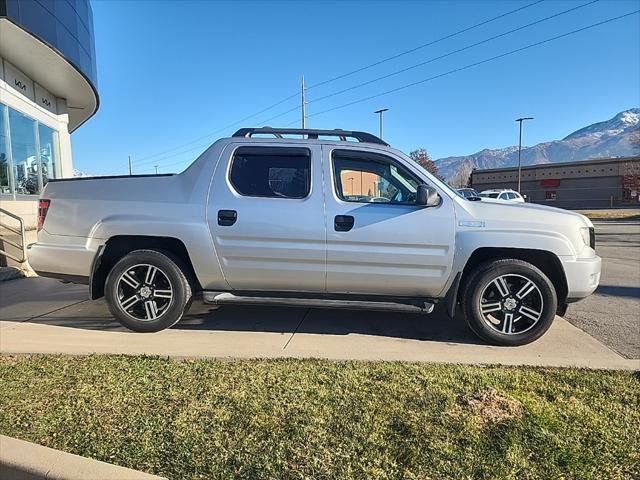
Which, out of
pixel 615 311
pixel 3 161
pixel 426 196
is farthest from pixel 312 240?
pixel 3 161

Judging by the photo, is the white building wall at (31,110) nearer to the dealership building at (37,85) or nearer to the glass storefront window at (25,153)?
the dealership building at (37,85)

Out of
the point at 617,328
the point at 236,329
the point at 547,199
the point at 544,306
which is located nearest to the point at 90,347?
→ the point at 236,329

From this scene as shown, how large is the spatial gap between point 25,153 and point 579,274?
669 inches

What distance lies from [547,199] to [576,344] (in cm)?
5639

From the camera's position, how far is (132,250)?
5004 millimetres

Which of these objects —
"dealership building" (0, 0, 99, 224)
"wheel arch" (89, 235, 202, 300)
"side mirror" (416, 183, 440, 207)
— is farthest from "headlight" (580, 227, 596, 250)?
"dealership building" (0, 0, 99, 224)

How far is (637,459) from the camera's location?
2.55 m

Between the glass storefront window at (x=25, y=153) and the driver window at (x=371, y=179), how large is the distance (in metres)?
13.2

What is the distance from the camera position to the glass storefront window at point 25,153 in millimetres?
14086

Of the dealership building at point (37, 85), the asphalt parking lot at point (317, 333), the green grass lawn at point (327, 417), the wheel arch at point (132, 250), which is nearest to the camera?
the green grass lawn at point (327, 417)

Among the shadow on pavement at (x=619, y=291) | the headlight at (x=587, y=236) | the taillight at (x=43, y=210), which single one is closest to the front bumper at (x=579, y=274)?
the headlight at (x=587, y=236)

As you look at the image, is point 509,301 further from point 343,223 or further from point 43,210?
point 43,210

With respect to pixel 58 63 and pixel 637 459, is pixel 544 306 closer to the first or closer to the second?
pixel 637 459

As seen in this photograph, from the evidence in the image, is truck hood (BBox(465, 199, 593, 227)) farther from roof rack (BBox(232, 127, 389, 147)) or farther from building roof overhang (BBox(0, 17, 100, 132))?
building roof overhang (BBox(0, 17, 100, 132))
